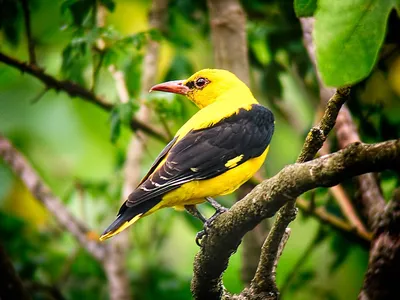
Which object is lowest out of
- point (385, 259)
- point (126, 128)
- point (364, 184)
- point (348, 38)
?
point (364, 184)

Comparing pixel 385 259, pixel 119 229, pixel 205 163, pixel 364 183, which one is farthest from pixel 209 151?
pixel 385 259

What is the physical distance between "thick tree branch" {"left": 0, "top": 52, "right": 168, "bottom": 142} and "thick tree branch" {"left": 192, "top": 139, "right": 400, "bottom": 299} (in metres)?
1.38

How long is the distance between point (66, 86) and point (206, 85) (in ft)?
2.71

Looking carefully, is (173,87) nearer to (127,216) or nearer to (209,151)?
(209,151)

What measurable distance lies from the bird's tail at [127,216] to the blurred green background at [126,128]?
540mm

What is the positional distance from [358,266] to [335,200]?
58cm

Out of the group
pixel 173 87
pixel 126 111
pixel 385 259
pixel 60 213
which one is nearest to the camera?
pixel 385 259

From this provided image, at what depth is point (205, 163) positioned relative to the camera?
3.17 m

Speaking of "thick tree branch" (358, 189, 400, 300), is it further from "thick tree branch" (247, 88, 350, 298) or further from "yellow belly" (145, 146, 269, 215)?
"yellow belly" (145, 146, 269, 215)

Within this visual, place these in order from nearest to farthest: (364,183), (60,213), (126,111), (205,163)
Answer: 1. (205,163)
2. (126,111)
3. (364,183)
4. (60,213)

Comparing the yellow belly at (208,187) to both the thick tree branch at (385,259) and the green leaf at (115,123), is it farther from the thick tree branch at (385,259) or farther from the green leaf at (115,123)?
the thick tree branch at (385,259)

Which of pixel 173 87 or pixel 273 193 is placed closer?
pixel 273 193

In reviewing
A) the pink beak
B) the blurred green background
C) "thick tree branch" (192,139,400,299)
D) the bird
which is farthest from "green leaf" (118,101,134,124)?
"thick tree branch" (192,139,400,299)

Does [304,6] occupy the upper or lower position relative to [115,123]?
upper
